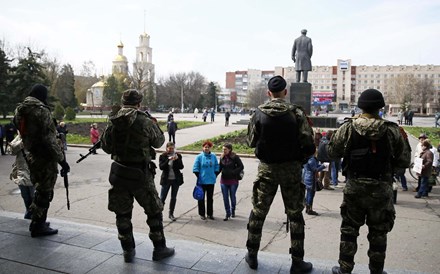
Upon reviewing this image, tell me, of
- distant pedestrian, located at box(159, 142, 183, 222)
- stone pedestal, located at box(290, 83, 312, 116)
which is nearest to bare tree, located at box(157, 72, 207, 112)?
stone pedestal, located at box(290, 83, 312, 116)

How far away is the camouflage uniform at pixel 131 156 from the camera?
3.88 metres

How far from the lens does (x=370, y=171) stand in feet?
11.5

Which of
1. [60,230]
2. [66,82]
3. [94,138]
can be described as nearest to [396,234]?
[60,230]

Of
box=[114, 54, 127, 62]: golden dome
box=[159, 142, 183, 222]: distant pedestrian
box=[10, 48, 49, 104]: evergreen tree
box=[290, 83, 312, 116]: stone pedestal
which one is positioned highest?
box=[114, 54, 127, 62]: golden dome

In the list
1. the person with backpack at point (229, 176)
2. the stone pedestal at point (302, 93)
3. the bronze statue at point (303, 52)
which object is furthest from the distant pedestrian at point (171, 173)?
the stone pedestal at point (302, 93)

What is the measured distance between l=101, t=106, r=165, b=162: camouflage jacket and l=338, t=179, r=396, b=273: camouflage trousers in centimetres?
219

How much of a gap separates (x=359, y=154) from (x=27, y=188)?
507 centimetres

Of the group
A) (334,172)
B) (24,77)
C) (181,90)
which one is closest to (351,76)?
(181,90)

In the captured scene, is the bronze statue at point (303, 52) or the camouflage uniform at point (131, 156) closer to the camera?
the camouflage uniform at point (131, 156)

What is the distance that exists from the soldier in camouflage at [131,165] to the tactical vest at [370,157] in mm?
2111

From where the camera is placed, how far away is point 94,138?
57.3 feet

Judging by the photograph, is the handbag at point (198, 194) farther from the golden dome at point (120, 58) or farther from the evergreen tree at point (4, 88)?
the golden dome at point (120, 58)

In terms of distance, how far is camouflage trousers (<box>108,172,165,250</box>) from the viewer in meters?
3.96

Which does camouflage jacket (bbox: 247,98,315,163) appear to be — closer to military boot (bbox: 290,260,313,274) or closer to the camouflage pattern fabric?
military boot (bbox: 290,260,313,274)
